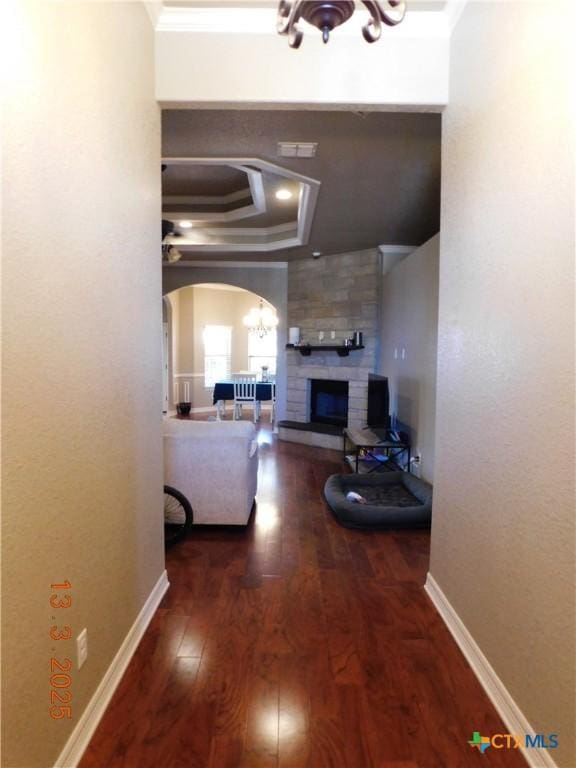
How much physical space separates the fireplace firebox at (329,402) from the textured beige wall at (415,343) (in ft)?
3.30

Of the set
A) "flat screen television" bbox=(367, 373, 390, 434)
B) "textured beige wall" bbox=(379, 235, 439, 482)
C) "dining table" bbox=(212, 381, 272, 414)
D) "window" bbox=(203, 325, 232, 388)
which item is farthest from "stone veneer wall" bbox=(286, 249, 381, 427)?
"window" bbox=(203, 325, 232, 388)

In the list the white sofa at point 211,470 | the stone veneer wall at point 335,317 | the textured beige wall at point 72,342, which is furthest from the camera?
the stone veneer wall at point 335,317

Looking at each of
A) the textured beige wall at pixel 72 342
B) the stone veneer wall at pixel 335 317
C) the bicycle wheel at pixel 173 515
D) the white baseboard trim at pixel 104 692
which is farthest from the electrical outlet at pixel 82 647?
the stone veneer wall at pixel 335 317

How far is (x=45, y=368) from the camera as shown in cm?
112

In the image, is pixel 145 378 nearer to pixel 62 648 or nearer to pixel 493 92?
pixel 62 648

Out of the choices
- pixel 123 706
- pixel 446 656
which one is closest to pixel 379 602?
pixel 446 656

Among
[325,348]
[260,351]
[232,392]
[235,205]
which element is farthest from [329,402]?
[260,351]

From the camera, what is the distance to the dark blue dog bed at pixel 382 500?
3.05m

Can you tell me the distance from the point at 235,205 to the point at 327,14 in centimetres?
397

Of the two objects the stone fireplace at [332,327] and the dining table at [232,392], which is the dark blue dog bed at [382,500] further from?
the dining table at [232,392]

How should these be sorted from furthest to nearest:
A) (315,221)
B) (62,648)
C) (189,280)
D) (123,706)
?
(189,280) < (315,221) < (123,706) < (62,648)

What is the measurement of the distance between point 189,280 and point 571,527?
6482mm

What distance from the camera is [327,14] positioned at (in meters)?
1.31

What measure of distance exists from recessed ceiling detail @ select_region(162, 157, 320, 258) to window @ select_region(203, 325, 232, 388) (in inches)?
159
